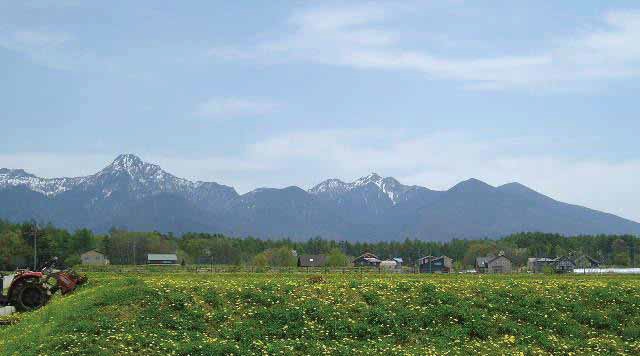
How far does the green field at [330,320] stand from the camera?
29656mm

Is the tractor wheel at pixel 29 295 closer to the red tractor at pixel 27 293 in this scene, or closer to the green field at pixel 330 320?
the red tractor at pixel 27 293

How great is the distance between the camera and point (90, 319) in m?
31.6

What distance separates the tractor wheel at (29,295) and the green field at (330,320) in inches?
266

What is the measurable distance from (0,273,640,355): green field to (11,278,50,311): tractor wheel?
6.75 meters

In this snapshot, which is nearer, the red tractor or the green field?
the green field

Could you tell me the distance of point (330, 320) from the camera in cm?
3294

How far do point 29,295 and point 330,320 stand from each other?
22680 millimetres

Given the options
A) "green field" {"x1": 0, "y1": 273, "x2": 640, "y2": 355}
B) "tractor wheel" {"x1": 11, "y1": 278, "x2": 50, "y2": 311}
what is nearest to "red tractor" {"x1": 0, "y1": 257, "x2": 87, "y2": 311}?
"tractor wheel" {"x1": 11, "y1": 278, "x2": 50, "y2": 311}

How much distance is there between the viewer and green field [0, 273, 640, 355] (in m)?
29.7

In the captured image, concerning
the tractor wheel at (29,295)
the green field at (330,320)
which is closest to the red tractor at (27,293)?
the tractor wheel at (29,295)

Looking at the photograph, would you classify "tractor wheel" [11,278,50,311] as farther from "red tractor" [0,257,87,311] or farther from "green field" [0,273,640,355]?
"green field" [0,273,640,355]

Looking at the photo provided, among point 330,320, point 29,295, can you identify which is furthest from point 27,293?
point 330,320

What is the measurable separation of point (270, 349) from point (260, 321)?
3.40m

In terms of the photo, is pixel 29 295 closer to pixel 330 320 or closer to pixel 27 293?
pixel 27 293
